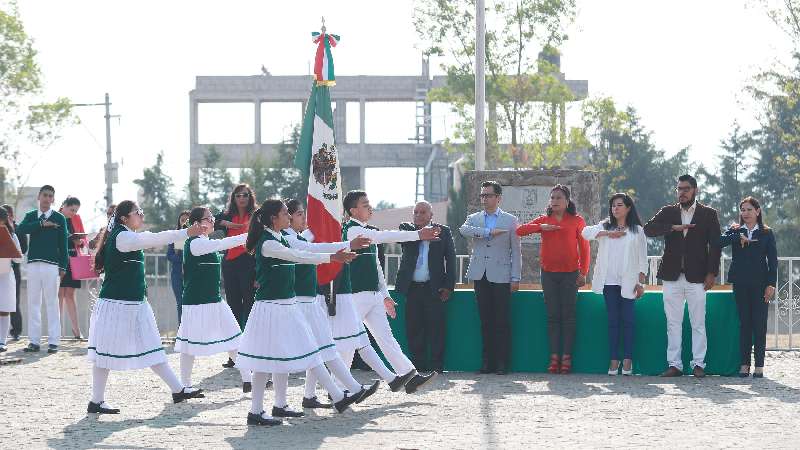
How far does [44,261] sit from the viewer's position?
1773 cm

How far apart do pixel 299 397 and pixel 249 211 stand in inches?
98.0

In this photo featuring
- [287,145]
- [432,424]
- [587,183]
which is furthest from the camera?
[287,145]

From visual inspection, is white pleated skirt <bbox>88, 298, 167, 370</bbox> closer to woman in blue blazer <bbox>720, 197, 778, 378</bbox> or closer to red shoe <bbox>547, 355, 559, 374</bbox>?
red shoe <bbox>547, 355, 559, 374</bbox>

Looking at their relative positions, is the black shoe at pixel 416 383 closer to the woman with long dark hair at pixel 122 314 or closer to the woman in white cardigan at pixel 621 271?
the woman with long dark hair at pixel 122 314

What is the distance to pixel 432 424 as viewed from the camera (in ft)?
33.7

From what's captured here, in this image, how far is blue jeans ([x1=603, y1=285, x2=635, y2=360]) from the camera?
1411 cm

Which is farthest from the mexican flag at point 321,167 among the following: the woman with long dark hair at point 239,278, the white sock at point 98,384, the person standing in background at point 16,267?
the person standing in background at point 16,267

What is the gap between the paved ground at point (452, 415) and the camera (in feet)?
30.9

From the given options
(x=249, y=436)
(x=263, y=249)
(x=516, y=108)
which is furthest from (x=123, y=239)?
(x=516, y=108)

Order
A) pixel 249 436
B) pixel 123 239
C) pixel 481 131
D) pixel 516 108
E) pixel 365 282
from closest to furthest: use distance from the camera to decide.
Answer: pixel 249 436 < pixel 123 239 < pixel 365 282 < pixel 481 131 < pixel 516 108

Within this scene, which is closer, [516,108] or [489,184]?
[489,184]

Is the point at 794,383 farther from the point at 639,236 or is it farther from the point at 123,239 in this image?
the point at 123,239

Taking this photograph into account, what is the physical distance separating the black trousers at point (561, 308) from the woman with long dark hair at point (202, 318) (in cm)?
338

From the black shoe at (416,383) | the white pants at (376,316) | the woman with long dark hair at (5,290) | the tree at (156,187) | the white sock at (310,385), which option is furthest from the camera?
the tree at (156,187)
